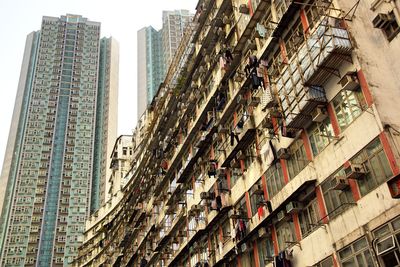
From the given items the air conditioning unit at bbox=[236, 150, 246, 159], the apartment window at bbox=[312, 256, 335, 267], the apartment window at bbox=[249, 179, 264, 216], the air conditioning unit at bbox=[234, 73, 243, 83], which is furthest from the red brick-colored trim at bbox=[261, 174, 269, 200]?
the air conditioning unit at bbox=[234, 73, 243, 83]

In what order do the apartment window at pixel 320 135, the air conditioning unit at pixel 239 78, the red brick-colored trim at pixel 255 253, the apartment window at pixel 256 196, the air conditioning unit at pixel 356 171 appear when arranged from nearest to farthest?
the air conditioning unit at pixel 356 171 < the apartment window at pixel 320 135 < the red brick-colored trim at pixel 255 253 < the apartment window at pixel 256 196 < the air conditioning unit at pixel 239 78

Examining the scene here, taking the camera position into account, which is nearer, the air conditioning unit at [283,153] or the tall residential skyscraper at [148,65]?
the air conditioning unit at [283,153]

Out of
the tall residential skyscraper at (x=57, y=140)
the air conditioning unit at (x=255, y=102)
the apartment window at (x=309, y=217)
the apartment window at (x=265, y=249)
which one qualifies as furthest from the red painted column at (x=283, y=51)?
the tall residential skyscraper at (x=57, y=140)

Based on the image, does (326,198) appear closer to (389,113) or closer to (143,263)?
(389,113)

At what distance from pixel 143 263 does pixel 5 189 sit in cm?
5925

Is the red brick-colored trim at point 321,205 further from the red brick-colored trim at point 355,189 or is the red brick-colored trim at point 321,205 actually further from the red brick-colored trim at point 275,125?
the red brick-colored trim at point 275,125

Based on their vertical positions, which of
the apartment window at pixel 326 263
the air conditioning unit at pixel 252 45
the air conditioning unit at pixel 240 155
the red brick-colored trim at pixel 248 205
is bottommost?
the apartment window at pixel 326 263

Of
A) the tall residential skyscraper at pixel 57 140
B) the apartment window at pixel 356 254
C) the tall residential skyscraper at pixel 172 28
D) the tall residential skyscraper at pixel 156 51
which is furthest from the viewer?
the tall residential skyscraper at pixel 156 51

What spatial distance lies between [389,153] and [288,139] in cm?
505

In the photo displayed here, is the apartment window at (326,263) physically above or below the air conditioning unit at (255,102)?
below

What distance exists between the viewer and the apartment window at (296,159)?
52.7 ft

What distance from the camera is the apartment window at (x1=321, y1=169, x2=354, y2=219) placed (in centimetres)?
1362

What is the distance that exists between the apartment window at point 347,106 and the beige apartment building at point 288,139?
44mm

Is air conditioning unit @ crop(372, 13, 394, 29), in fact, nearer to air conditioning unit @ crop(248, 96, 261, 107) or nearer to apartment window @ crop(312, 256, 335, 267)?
air conditioning unit @ crop(248, 96, 261, 107)
